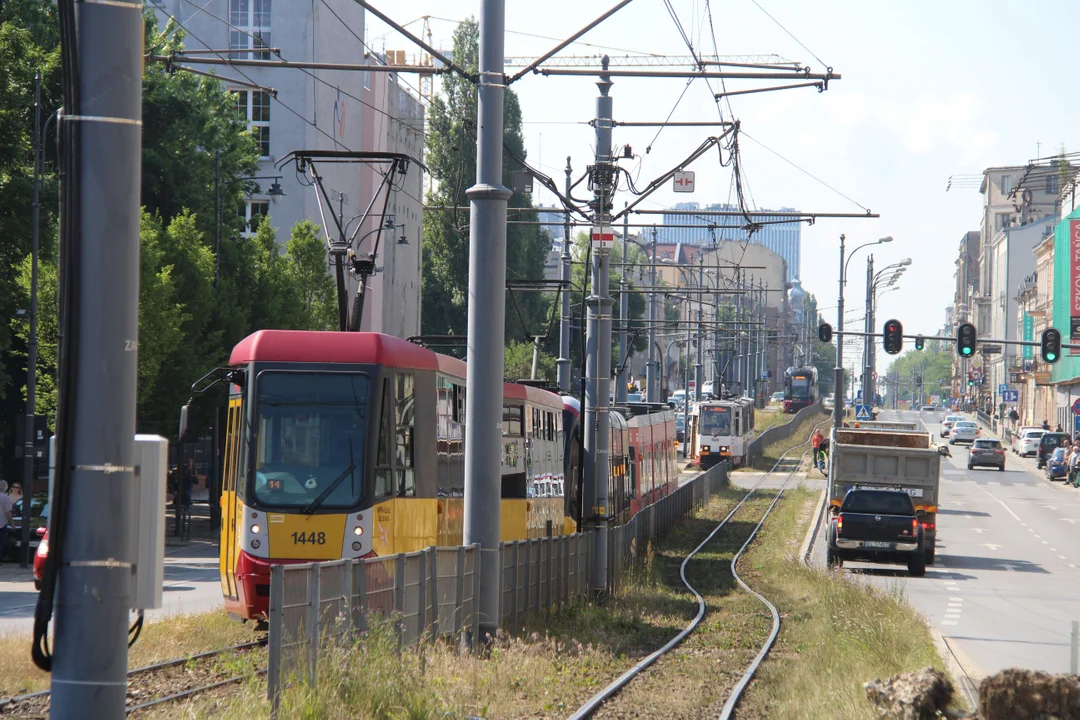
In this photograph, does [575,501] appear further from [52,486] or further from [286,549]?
[52,486]

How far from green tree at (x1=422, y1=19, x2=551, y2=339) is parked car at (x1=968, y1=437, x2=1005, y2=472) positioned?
2246 centimetres

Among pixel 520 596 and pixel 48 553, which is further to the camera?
pixel 520 596

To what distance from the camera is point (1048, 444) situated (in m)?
72.6

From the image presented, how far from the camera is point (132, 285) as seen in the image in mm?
5098

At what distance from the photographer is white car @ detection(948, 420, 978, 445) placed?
302ft

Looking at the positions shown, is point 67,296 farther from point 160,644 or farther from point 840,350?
point 840,350

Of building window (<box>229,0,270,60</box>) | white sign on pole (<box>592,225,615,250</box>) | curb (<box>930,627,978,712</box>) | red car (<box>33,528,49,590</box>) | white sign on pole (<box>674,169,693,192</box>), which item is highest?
building window (<box>229,0,270,60</box>)

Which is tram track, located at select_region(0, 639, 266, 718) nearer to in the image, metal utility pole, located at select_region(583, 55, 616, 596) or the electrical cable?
the electrical cable

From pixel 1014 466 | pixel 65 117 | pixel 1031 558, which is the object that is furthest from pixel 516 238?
pixel 65 117

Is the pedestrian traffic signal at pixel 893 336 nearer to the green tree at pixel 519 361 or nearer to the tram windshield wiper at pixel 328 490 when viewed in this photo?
the green tree at pixel 519 361

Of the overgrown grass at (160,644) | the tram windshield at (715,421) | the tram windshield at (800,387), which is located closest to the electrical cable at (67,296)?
the overgrown grass at (160,644)

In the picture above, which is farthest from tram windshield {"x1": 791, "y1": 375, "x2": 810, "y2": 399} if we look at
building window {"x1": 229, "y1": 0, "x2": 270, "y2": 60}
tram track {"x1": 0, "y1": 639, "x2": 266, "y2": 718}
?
tram track {"x1": 0, "y1": 639, "x2": 266, "y2": 718}

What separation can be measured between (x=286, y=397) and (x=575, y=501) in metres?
12.3

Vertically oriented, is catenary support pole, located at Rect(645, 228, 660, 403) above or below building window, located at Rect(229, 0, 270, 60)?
below
